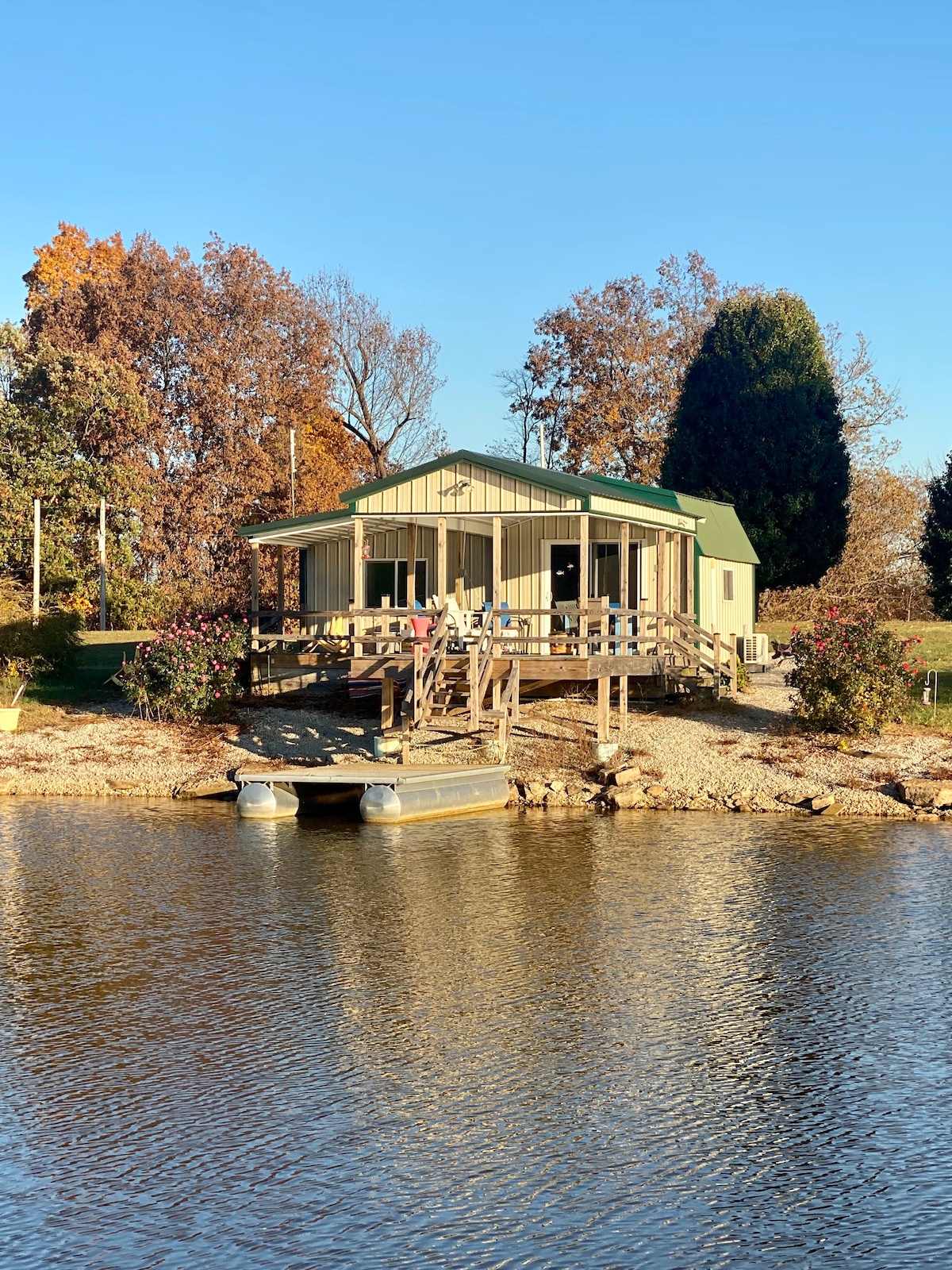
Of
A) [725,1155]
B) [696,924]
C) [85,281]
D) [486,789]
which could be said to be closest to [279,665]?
[486,789]

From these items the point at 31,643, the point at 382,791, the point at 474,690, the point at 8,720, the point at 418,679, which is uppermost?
the point at 31,643

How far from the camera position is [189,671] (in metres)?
27.5

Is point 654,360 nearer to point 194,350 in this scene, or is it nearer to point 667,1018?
point 194,350

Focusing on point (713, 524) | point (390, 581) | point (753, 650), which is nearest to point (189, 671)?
point (390, 581)

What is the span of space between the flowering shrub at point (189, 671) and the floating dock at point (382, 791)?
477 cm

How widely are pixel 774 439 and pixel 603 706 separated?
20.9 m

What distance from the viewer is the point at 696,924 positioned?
14.7 metres

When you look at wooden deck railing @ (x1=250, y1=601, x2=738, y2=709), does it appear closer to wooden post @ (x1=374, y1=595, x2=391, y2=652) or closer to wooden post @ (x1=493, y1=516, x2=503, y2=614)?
wooden post @ (x1=374, y1=595, x2=391, y2=652)

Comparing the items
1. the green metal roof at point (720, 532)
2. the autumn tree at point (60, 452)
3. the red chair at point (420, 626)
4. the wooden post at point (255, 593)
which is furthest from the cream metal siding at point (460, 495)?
the autumn tree at point (60, 452)

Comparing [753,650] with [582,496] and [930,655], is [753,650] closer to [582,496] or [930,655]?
[930,655]

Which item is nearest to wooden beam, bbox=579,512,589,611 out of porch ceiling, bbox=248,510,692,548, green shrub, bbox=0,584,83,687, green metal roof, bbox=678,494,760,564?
porch ceiling, bbox=248,510,692,548

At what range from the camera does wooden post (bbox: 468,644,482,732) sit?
23.6 m

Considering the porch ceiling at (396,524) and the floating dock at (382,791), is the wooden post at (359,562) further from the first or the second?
the floating dock at (382,791)

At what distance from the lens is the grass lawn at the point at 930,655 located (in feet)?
85.1
